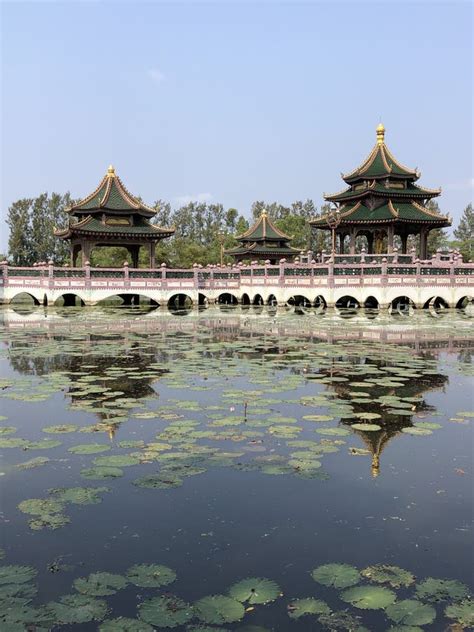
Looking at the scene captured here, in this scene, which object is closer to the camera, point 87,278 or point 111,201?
point 87,278

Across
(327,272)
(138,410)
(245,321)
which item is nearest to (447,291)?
(327,272)

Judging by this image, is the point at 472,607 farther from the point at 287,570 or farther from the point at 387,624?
the point at 287,570

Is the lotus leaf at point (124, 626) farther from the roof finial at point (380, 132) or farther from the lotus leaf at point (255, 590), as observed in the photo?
the roof finial at point (380, 132)

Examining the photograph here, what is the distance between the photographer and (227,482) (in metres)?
4.76

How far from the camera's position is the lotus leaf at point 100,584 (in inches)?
123

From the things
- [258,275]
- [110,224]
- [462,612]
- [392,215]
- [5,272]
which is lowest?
[462,612]

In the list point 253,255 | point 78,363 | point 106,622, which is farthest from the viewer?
point 253,255

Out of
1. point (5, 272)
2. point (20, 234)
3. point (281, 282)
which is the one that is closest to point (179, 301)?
point (281, 282)

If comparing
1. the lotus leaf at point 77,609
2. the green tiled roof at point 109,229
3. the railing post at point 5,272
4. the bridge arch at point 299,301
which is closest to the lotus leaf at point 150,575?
the lotus leaf at point 77,609

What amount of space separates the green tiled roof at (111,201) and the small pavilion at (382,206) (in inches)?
465

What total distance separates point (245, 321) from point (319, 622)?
745 inches

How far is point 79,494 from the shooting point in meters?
4.46

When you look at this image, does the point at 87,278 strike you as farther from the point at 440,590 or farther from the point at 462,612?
the point at 462,612

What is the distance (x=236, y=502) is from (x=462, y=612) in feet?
5.90
